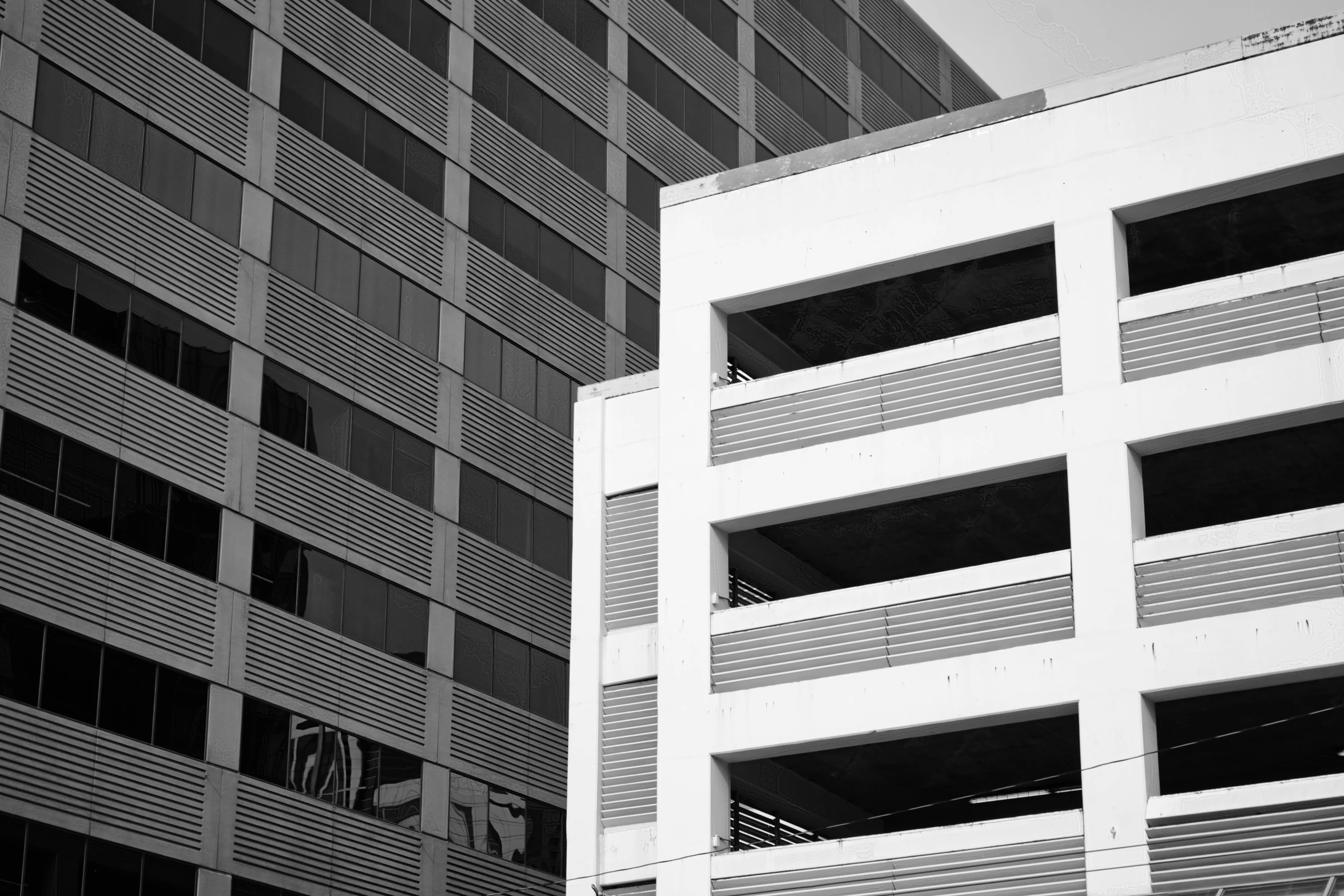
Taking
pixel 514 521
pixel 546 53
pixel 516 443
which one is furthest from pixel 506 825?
pixel 546 53

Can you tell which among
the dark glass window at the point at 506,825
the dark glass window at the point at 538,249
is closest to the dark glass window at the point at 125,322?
the dark glass window at the point at 538,249

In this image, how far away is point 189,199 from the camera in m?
43.5

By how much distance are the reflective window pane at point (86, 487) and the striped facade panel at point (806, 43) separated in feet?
108

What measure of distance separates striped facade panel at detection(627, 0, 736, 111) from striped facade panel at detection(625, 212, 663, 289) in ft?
20.3

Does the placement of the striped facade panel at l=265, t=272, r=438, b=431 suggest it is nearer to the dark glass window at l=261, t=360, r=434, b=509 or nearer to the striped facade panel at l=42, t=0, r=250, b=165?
the dark glass window at l=261, t=360, r=434, b=509

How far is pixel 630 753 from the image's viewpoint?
3456cm

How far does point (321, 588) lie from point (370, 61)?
1369cm

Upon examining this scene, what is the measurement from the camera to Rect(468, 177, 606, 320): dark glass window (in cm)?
5212

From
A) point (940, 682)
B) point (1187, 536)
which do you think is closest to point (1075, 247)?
point (1187, 536)

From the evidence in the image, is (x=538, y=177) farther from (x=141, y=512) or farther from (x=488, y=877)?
(x=488, y=877)

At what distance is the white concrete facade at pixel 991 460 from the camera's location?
29.1m

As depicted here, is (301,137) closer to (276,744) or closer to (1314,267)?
(276,744)

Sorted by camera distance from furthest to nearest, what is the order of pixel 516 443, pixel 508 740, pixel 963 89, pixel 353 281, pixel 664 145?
pixel 963 89 → pixel 664 145 → pixel 516 443 → pixel 508 740 → pixel 353 281

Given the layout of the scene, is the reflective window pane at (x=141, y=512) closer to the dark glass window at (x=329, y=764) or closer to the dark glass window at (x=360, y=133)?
the dark glass window at (x=329, y=764)
